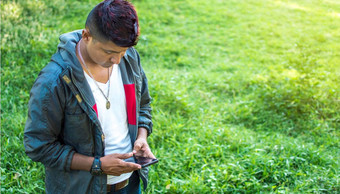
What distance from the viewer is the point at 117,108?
1.85 m

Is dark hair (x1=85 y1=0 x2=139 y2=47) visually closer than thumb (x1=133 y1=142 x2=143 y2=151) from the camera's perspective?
Yes

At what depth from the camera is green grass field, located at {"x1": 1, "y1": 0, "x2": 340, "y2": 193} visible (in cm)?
320

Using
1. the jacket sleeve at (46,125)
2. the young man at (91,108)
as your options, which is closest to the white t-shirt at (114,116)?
the young man at (91,108)

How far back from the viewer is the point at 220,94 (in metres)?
5.00

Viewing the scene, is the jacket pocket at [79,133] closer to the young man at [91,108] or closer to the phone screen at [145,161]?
the young man at [91,108]

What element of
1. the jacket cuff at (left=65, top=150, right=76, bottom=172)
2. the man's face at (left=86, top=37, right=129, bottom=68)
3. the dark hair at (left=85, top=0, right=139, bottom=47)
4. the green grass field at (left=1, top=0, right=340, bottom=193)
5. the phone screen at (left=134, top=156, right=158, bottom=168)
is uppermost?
the dark hair at (left=85, top=0, right=139, bottom=47)

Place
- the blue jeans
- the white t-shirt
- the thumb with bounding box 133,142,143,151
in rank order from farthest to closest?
the blue jeans
the thumb with bounding box 133,142,143,151
the white t-shirt

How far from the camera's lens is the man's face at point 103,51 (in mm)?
1600

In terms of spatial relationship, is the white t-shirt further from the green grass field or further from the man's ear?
the green grass field

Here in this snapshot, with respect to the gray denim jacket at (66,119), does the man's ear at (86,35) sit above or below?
above

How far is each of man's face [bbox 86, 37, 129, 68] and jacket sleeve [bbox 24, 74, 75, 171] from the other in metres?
0.23

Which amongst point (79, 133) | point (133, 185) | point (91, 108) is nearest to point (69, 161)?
point (79, 133)

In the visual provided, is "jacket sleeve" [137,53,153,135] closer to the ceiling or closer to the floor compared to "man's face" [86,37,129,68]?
closer to the floor

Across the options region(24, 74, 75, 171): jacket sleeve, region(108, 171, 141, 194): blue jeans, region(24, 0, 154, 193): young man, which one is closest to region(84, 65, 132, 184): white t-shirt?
region(24, 0, 154, 193): young man
